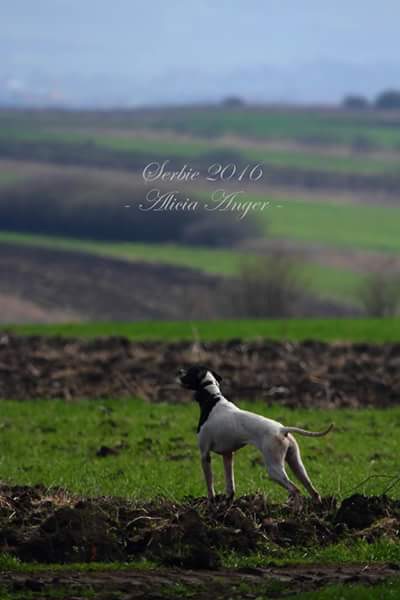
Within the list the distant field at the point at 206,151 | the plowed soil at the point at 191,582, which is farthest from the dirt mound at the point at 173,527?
the distant field at the point at 206,151

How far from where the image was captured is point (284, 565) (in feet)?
41.4

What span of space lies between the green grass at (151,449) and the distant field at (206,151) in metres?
106

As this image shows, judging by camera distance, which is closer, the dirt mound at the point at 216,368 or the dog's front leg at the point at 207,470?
the dog's front leg at the point at 207,470

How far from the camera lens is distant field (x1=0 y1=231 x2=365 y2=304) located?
88.5 meters

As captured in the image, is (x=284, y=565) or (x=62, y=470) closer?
(x=284, y=565)

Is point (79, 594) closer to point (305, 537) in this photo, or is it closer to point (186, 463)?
point (305, 537)

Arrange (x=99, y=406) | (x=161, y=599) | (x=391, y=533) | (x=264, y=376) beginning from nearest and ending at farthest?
(x=161, y=599) → (x=391, y=533) → (x=99, y=406) → (x=264, y=376)

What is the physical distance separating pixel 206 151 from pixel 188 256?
43247 millimetres

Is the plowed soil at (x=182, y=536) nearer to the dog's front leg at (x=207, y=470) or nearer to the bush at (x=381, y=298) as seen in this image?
the dog's front leg at (x=207, y=470)

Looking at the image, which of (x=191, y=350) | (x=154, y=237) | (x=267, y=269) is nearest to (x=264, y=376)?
(x=191, y=350)

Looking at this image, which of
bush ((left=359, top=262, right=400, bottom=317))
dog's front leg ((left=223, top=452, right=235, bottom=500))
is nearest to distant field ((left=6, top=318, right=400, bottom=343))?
dog's front leg ((left=223, top=452, right=235, bottom=500))

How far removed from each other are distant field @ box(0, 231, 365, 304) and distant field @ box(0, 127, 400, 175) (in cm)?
3294

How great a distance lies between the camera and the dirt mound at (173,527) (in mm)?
12633

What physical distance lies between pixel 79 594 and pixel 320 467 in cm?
865
